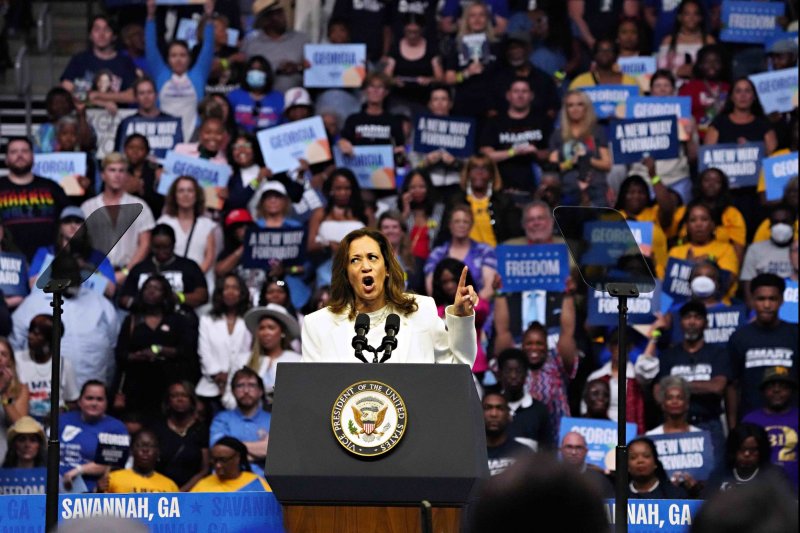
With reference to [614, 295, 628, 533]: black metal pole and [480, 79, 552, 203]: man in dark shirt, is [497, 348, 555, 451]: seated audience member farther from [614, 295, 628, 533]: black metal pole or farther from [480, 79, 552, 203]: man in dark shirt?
[614, 295, 628, 533]: black metal pole

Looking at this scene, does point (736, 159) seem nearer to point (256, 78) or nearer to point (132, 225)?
point (256, 78)

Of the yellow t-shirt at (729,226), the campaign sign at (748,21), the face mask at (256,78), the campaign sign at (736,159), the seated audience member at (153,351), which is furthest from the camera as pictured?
the campaign sign at (748,21)

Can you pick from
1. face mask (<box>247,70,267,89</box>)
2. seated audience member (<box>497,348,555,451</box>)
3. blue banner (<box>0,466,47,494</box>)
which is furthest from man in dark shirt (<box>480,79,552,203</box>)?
blue banner (<box>0,466,47,494</box>)

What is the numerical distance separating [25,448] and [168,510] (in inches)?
147

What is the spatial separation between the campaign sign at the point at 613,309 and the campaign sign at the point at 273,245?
1.97m

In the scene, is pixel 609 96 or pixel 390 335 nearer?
pixel 390 335

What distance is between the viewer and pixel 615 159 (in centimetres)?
Result: 1145

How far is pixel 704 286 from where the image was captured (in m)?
10.3

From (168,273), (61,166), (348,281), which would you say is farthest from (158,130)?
(348,281)

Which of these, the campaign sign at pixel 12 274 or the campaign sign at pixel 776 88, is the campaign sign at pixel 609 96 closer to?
the campaign sign at pixel 776 88

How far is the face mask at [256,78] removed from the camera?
40.9 ft

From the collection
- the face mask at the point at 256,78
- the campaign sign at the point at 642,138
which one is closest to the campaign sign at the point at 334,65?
the face mask at the point at 256,78

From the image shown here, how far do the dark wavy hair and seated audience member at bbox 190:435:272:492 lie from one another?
327cm

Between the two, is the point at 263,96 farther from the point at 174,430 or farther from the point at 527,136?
the point at 174,430
